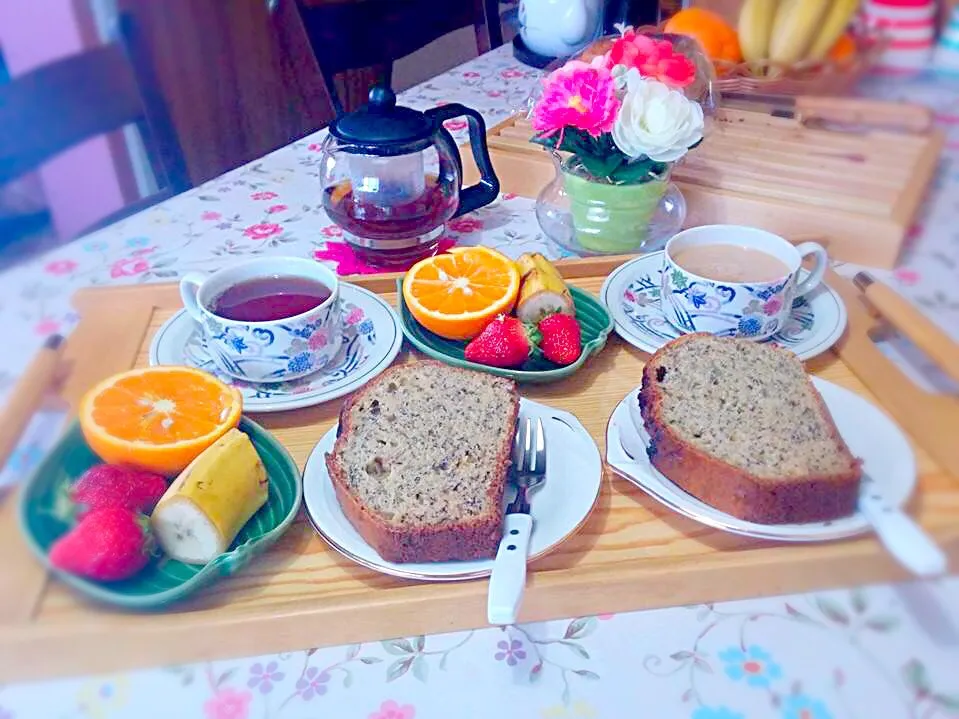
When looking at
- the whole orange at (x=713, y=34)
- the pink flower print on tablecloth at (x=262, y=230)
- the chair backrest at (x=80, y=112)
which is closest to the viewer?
the chair backrest at (x=80, y=112)

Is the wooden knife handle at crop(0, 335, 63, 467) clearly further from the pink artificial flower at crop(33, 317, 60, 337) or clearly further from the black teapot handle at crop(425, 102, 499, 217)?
the black teapot handle at crop(425, 102, 499, 217)

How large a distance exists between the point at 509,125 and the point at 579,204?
0.22 meters

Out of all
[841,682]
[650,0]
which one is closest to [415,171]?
[841,682]

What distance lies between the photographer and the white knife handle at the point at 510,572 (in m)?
0.32

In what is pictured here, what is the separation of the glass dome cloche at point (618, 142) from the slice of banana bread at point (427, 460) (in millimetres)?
228

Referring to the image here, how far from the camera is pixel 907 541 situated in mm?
315

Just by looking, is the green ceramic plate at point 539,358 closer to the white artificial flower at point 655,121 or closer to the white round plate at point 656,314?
the white round plate at point 656,314

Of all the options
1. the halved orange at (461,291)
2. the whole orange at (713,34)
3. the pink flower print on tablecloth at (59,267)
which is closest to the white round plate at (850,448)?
the halved orange at (461,291)

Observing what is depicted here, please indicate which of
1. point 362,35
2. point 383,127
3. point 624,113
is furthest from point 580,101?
point 362,35

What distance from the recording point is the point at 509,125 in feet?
2.61

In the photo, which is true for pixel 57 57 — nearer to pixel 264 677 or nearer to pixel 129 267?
pixel 129 267

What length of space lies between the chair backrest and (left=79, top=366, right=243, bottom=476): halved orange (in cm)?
12

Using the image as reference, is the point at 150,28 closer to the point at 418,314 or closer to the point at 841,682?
the point at 418,314

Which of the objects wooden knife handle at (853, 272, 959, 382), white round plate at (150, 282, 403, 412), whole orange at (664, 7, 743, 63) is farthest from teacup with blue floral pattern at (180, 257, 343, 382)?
whole orange at (664, 7, 743, 63)
